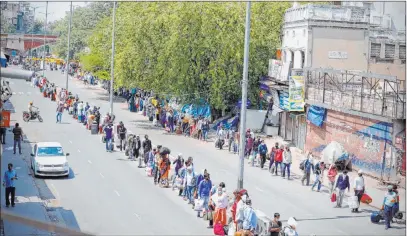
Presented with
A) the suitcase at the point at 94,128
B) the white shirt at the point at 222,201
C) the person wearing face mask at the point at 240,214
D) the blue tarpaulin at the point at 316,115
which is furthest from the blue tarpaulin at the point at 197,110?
the person wearing face mask at the point at 240,214

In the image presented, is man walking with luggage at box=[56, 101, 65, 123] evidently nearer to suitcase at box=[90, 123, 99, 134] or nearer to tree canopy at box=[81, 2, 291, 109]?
tree canopy at box=[81, 2, 291, 109]

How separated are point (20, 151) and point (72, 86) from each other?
44.6 metres

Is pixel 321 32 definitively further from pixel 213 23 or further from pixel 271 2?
pixel 271 2

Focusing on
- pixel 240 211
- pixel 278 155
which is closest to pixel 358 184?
pixel 278 155

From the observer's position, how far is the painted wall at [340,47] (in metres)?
38.7

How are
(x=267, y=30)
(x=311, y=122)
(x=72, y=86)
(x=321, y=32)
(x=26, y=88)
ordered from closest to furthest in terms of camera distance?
(x=311, y=122), (x=321, y=32), (x=267, y=30), (x=26, y=88), (x=72, y=86)

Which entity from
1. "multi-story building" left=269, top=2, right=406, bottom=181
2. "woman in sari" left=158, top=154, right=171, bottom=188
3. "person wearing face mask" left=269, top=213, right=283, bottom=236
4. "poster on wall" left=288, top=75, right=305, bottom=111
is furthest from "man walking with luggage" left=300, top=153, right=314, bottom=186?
"person wearing face mask" left=269, top=213, right=283, bottom=236

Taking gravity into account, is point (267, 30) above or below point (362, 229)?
above

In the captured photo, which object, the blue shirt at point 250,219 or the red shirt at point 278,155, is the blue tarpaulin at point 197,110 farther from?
the blue shirt at point 250,219

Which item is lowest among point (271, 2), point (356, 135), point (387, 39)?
point (356, 135)

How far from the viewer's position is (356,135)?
30.2 meters

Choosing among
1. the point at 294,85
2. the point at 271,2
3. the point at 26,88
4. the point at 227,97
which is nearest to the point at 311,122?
the point at 294,85

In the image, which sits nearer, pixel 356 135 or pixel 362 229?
pixel 362 229

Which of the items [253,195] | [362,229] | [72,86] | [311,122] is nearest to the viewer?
[362,229]
